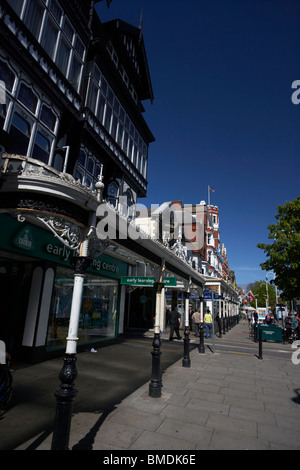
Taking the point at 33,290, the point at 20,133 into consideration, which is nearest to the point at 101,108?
the point at 20,133

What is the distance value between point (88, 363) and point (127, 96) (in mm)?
13895

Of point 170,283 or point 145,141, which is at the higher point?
point 145,141

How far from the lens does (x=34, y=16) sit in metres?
9.06

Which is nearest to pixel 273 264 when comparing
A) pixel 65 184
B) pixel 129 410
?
pixel 129 410

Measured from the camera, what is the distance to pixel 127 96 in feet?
49.3

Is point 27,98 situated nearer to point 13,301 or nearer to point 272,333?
point 13,301

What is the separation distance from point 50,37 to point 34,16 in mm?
786

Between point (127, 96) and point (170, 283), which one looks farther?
point (127, 96)

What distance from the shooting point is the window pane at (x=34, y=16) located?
8.74 meters

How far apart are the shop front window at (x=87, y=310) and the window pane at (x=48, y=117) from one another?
5.36 metres

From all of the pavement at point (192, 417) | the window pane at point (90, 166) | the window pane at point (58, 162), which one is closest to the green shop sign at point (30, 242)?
the window pane at point (58, 162)

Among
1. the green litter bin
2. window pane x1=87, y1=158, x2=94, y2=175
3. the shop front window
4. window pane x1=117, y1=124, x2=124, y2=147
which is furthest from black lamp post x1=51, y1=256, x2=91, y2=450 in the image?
the green litter bin

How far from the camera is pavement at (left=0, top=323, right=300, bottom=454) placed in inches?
159
